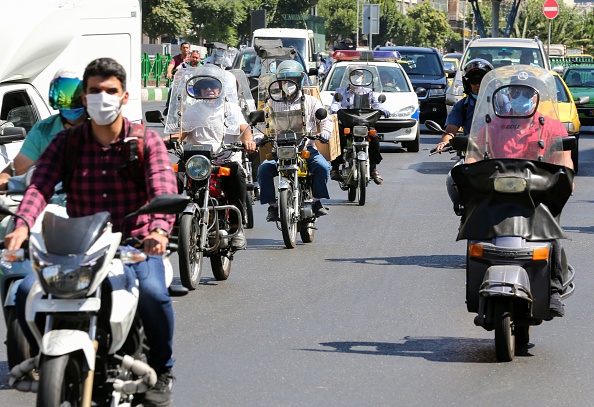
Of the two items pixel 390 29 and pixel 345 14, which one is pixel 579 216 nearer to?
pixel 345 14

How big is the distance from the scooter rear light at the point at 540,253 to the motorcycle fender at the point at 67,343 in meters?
3.33

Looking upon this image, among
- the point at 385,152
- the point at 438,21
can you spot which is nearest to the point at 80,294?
the point at 385,152

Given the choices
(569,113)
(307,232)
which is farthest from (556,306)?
(569,113)

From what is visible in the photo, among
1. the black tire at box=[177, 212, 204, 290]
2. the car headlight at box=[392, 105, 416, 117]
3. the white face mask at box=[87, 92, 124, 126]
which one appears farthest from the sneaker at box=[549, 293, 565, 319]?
the car headlight at box=[392, 105, 416, 117]

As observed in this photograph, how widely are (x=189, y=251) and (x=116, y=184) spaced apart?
171 inches

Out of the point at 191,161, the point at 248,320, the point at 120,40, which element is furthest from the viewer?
the point at 120,40

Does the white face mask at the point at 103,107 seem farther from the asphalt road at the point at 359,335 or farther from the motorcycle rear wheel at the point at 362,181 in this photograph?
the motorcycle rear wheel at the point at 362,181

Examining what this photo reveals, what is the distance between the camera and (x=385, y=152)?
1043 inches

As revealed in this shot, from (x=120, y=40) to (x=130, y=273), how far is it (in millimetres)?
10718

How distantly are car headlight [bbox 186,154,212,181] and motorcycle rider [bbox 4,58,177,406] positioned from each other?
15.3 ft

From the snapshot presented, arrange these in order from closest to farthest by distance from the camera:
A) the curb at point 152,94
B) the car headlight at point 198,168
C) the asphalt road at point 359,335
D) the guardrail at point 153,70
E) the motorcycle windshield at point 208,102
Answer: the asphalt road at point 359,335, the car headlight at point 198,168, the motorcycle windshield at point 208,102, the curb at point 152,94, the guardrail at point 153,70

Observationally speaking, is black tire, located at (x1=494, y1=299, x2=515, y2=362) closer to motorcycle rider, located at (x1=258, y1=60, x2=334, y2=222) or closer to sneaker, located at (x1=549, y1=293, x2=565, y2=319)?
sneaker, located at (x1=549, y1=293, x2=565, y2=319)

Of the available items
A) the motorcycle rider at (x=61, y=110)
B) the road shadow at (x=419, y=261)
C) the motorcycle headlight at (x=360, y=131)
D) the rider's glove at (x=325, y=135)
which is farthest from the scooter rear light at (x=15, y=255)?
the motorcycle headlight at (x=360, y=131)

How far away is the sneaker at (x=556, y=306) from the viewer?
7930mm
